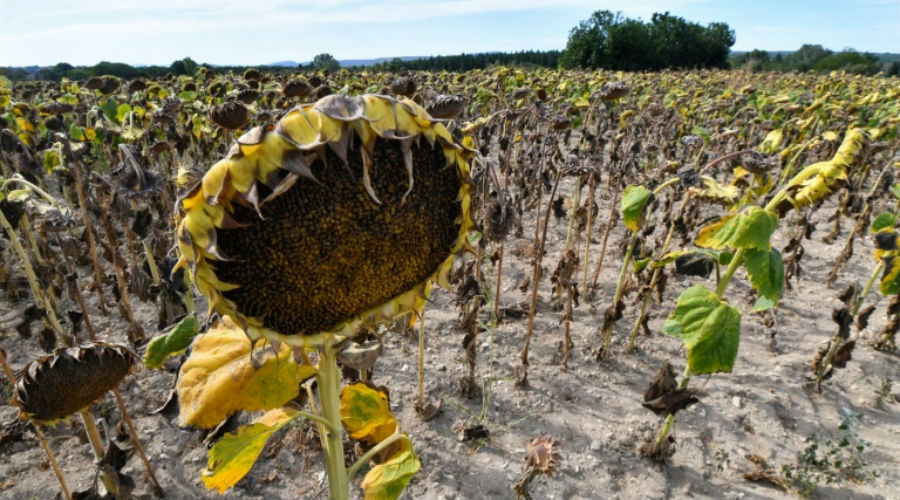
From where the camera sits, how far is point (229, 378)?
1.13 meters

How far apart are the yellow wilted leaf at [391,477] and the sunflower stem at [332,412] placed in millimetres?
71

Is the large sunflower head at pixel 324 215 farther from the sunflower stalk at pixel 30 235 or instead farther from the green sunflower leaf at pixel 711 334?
the sunflower stalk at pixel 30 235

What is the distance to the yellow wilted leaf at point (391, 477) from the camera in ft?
4.36

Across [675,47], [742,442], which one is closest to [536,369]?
[742,442]

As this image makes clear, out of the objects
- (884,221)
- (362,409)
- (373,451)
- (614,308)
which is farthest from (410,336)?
(884,221)

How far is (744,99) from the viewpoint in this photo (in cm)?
1167

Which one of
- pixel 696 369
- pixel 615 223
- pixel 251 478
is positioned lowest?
pixel 251 478

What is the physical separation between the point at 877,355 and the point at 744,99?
9.49 meters

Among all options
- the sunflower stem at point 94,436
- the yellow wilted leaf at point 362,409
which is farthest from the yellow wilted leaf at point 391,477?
the sunflower stem at point 94,436

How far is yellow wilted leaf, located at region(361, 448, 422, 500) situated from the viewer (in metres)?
1.33

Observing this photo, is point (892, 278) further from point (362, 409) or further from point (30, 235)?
point (30, 235)

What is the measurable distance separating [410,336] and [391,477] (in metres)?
→ 2.61

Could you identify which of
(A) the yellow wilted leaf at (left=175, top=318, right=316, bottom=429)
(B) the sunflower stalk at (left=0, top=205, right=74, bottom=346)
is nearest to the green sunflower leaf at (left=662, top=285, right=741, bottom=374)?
(A) the yellow wilted leaf at (left=175, top=318, right=316, bottom=429)

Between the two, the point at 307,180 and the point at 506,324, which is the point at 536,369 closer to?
the point at 506,324
